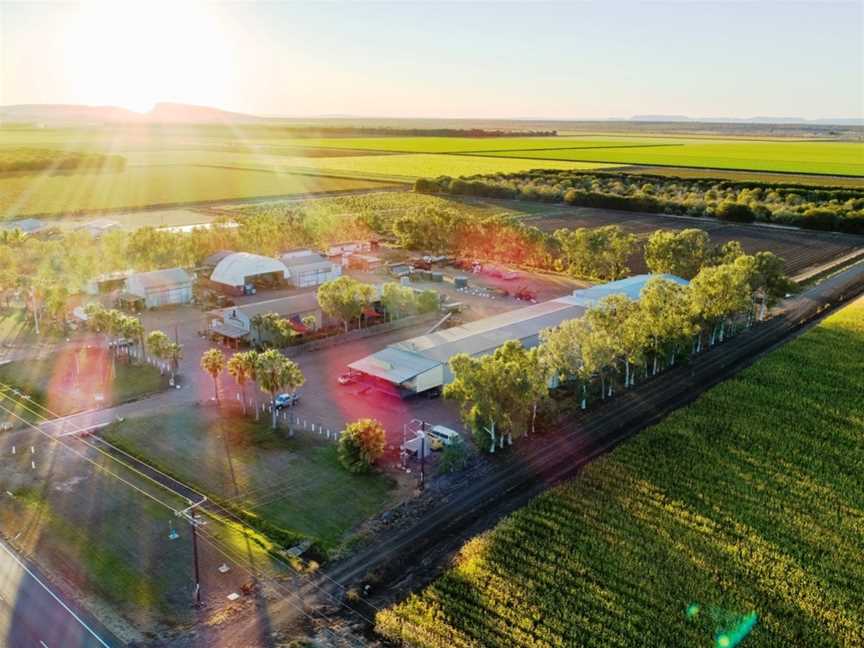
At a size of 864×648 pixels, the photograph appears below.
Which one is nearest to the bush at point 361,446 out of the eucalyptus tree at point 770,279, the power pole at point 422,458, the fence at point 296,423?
the power pole at point 422,458

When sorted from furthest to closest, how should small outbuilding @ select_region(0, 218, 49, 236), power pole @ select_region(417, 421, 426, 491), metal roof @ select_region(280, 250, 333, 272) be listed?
small outbuilding @ select_region(0, 218, 49, 236)
metal roof @ select_region(280, 250, 333, 272)
power pole @ select_region(417, 421, 426, 491)

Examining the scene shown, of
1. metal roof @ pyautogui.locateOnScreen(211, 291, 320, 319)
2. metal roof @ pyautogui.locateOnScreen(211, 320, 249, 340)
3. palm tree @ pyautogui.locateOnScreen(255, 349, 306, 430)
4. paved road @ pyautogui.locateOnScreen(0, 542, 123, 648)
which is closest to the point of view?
paved road @ pyautogui.locateOnScreen(0, 542, 123, 648)

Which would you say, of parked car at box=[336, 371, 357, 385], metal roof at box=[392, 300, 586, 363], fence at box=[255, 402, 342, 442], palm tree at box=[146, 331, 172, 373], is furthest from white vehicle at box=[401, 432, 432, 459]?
palm tree at box=[146, 331, 172, 373]

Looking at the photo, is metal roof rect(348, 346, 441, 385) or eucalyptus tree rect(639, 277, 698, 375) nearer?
metal roof rect(348, 346, 441, 385)

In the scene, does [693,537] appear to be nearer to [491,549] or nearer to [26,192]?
[491,549]

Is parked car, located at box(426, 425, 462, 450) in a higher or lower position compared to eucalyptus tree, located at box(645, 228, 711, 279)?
lower

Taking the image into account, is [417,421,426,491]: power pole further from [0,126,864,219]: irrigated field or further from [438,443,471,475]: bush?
[0,126,864,219]: irrigated field

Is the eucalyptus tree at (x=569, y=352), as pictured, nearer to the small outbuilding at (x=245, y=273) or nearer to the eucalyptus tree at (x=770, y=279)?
the eucalyptus tree at (x=770, y=279)

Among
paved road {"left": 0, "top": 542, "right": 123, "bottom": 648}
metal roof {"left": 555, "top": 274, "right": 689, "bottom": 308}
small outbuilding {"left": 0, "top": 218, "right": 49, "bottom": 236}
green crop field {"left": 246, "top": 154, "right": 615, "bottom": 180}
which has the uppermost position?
green crop field {"left": 246, "top": 154, "right": 615, "bottom": 180}
